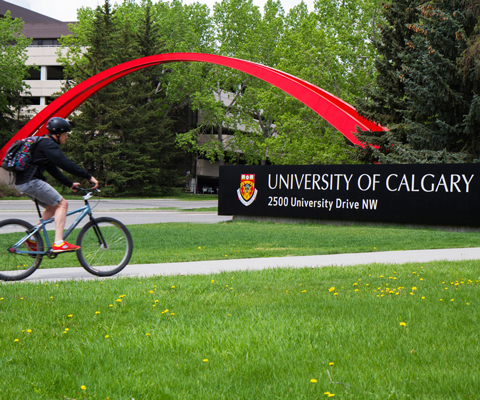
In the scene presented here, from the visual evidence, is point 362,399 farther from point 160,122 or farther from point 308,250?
point 160,122

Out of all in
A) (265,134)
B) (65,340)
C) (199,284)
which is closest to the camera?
(65,340)

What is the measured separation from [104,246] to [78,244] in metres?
0.39

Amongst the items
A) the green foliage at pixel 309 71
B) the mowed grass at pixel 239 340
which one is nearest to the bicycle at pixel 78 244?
the mowed grass at pixel 239 340

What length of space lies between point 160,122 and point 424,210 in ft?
121

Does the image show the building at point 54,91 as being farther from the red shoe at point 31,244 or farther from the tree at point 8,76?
the red shoe at point 31,244

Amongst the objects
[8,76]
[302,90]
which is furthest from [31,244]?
[8,76]

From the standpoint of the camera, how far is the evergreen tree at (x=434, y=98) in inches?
813

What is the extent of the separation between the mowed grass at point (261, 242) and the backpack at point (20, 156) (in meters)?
2.66

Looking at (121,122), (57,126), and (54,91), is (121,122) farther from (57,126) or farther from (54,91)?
(57,126)

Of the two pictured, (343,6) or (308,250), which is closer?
(308,250)

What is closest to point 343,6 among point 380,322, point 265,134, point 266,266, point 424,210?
point 265,134

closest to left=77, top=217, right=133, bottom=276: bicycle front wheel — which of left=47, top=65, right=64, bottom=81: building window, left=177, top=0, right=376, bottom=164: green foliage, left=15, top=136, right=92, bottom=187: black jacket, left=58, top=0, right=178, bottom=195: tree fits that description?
left=15, top=136, right=92, bottom=187: black jacket

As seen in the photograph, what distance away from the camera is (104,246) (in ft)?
24.0

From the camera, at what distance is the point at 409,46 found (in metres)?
22.8
